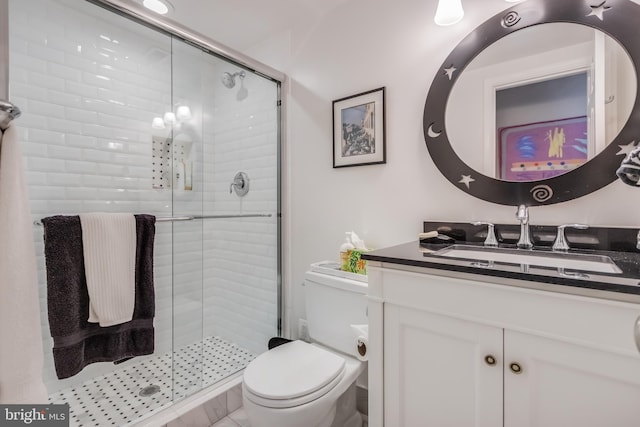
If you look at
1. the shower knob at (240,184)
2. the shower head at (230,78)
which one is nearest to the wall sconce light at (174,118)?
the shower head at (230,78)

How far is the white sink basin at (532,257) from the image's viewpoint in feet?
2.99

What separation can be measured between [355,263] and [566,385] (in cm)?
90

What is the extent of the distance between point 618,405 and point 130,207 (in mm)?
2237

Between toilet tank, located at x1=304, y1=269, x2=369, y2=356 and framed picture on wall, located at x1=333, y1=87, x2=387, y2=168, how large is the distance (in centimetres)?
63

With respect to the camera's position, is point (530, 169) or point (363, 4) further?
point (363, 4)

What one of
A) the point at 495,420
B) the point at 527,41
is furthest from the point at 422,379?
the point at 527,41

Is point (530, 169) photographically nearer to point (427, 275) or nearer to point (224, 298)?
point (427, 275)

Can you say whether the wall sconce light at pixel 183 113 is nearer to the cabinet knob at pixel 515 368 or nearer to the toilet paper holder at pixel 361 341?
the toilet paper holder at pixel 361 341

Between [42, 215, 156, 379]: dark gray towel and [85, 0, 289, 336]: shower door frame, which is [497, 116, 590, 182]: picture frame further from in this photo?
[42, 215, 156, 379]: dark gray towel

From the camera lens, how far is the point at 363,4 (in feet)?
5.37

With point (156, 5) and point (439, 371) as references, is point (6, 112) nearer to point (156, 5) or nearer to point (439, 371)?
point (156, 5)

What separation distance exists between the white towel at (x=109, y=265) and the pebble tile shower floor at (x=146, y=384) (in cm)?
57

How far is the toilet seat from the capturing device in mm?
1072

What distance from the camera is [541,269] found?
76cm
